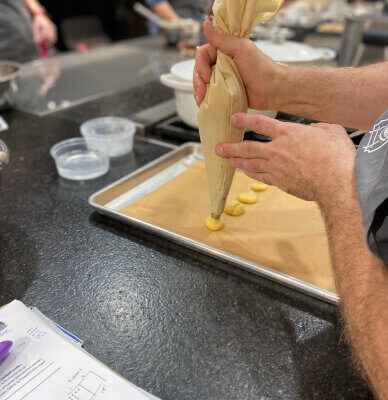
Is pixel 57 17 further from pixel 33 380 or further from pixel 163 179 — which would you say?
pixel 33 380

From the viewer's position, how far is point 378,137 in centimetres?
55

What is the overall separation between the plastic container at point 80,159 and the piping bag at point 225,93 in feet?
1.33

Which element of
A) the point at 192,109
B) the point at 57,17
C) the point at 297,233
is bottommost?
the point at 57,17

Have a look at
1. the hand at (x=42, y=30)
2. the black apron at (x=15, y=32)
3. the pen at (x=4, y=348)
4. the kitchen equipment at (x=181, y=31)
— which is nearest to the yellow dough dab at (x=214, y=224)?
the pen at (x=4, y=348)

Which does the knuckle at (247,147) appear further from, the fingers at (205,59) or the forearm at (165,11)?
the forearm at (165,11)

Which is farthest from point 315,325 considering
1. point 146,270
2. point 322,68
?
point 322,68

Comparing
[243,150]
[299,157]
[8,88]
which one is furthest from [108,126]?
[299,157]

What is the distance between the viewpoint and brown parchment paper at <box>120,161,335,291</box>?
0.73 meters

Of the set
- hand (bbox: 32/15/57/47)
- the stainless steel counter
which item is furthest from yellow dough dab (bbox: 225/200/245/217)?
hand (bbox: 32/15/57/47)

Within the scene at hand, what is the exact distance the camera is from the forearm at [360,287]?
0.44m

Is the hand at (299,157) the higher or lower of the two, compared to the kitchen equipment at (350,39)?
higher

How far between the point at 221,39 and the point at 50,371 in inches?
23.5

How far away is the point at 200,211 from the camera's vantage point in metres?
0.89

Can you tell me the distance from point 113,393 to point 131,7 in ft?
16.0
